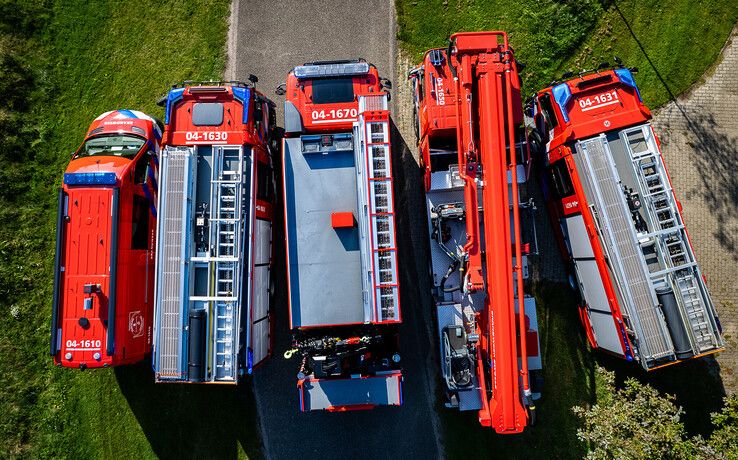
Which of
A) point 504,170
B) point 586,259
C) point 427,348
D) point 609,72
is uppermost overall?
point 609,72

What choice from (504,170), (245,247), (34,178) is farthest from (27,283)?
(504,170)

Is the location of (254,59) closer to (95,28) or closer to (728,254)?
(95,28)

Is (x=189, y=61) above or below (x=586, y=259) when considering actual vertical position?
above

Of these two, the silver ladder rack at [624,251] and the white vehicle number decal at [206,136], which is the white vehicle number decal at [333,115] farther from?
the silver ladder rack at [624,251]

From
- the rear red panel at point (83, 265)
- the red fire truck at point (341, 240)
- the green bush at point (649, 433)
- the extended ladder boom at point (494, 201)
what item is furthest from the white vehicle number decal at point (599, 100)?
the rear red panel at point (83, 265)

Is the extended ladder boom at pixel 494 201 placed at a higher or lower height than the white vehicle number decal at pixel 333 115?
lower

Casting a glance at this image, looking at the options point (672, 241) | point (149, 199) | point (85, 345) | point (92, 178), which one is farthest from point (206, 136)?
point (672, 241)
